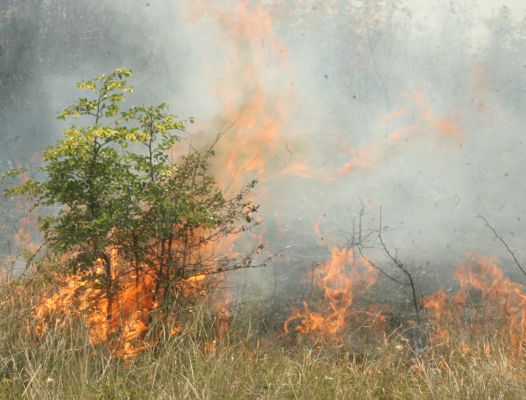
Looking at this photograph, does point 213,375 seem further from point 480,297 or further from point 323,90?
point 323,90

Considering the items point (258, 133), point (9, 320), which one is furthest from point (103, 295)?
point (258, 133)

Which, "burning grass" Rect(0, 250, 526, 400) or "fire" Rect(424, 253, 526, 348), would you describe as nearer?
"burning grass" Rect(0, 250, 526, 400)

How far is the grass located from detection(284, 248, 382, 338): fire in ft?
8.54

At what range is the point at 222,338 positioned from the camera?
5.23 meters

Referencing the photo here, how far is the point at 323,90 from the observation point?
16297 millimetres

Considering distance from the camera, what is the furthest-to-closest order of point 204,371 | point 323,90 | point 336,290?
1. point 323,90
2. point 336,290
3. point 204,371

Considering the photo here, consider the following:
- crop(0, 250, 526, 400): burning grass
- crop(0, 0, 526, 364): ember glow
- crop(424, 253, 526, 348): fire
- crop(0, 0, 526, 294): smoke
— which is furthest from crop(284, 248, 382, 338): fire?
crop(0, 250, 526, 400): burning grass

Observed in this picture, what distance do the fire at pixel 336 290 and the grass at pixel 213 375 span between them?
8.54 feet

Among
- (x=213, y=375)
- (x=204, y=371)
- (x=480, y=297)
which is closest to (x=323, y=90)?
(x=480, y=297)

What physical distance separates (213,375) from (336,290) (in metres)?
5.03

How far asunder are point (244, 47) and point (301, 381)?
12.1 m

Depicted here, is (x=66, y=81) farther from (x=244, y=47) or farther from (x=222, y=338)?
(x=222, y=338)

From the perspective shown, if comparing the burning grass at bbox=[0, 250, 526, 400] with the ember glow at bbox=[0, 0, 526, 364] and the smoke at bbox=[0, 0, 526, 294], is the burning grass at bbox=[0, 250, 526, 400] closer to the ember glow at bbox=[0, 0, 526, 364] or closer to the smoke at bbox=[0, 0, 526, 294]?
the ember glow at bbox=[0, 0, 526, 364]

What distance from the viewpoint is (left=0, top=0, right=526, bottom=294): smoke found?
1326 cm
